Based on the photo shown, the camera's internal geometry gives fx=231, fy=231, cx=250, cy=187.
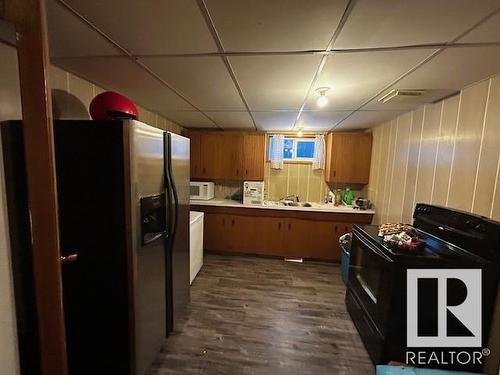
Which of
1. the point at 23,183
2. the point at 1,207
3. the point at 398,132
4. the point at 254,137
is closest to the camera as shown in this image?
the point at 1,207

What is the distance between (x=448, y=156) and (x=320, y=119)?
141cm

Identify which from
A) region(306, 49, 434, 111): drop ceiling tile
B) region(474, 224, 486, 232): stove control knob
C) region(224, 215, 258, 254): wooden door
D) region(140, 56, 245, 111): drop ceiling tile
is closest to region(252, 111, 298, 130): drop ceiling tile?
region(140, 56, 245, 111): drop ceiling tile

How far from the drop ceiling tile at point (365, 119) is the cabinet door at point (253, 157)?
1.18 metres

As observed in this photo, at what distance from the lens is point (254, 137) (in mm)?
3760

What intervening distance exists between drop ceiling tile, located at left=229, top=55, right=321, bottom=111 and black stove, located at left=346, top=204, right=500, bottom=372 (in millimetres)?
1309

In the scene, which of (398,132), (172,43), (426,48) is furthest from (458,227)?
(172,43)

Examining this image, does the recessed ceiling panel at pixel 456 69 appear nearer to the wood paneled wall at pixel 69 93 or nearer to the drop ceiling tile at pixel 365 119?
the drop ceiling tile at pixel 365 119

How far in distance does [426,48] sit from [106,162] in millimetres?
1775

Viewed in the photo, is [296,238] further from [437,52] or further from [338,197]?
[437,52]

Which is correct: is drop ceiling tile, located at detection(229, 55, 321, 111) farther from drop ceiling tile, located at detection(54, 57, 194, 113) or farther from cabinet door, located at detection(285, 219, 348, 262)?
cabinet door, located at detection(285, 219, 348, 262)

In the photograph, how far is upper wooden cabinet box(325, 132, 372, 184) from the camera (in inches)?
140

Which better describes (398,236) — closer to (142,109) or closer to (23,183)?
(23,183)

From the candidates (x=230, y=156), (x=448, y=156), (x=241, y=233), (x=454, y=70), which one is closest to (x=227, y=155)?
(x=230, y=156)

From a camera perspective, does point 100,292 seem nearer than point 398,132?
Yes
